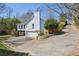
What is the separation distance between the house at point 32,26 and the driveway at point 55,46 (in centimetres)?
7

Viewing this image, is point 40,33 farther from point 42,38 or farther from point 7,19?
point 7,19

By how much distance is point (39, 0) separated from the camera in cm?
189

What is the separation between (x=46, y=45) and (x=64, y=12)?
285 millimetres

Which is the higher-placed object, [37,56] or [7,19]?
[7,19]

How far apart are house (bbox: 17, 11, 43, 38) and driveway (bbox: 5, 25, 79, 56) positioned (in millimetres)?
70

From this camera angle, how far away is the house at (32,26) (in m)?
1.90

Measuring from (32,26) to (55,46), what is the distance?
0.75 feet

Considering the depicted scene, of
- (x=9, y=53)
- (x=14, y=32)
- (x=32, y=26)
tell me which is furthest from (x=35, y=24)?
(x=9, y=53)

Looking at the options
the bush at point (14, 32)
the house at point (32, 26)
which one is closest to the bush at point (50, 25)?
the house at point (32, 26)

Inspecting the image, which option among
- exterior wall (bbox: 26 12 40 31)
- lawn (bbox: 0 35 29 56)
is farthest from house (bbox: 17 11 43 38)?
lawn (bbox: 0 35 29 56)

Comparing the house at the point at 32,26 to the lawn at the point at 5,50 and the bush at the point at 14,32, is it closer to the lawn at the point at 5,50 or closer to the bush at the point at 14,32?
the bush at the point at 14,32

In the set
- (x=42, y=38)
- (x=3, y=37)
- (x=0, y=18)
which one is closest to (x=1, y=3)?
(x=0, y=18)

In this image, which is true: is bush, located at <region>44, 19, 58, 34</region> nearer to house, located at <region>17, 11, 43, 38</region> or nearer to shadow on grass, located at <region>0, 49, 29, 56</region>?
house, located at <region>17, 11, 43, 38</region>

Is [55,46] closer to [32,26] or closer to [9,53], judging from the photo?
[32,26]
